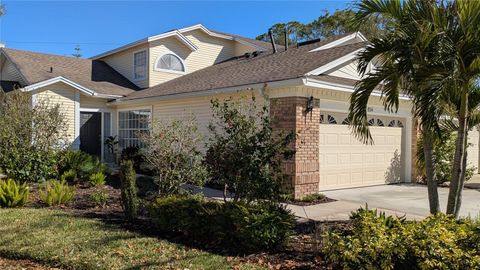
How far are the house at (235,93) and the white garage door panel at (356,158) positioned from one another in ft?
0.10

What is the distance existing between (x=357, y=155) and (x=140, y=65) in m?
11.4

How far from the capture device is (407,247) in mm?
4410

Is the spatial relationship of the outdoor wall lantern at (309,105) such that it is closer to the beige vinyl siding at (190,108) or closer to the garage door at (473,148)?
the beige vinyl siding at (190,108)

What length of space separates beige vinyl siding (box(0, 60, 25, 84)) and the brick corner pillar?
12.3 m

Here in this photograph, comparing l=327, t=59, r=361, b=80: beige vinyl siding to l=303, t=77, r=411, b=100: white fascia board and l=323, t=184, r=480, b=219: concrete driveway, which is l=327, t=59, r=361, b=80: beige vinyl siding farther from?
l=323, t=184, r=480, b=219: concrete driveway

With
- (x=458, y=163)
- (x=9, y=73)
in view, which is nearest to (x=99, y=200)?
(x=458, y=163)

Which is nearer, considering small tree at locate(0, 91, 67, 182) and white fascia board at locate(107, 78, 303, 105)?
white fascia board at locate(107, 78, 303, 105)

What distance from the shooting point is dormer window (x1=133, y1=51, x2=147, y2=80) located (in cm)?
A: 1928

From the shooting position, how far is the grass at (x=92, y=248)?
17.0ft

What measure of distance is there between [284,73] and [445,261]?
7.52m

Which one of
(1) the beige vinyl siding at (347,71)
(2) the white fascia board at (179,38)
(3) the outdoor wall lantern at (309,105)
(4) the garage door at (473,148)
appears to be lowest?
(4) the garage door at (473,148)

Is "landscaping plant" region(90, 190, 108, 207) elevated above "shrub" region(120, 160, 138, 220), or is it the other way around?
"shrub" region(120, 160, 138, 220)

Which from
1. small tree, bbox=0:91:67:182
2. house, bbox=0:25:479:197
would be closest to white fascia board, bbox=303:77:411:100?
house, bbox=0:25:479:197

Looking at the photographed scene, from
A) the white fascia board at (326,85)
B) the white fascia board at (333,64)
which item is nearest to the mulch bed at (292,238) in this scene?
the white fascia board at (326,85)
